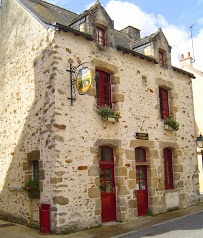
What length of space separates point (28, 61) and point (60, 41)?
1629 millimetres

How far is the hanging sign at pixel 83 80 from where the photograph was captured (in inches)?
340

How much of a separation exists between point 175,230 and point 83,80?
16.0 ft

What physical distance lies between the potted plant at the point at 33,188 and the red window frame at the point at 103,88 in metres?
3.21

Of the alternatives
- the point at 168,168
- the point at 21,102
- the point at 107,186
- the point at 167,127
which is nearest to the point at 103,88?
the point at 21,102

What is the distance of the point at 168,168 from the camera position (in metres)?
12.6

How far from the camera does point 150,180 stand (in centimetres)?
1126

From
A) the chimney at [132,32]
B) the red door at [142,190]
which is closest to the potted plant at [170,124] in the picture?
the red door at [142,190]

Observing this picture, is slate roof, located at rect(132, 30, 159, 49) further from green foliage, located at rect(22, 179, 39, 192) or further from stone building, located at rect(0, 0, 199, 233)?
green foliage, located at rect(22, 179, 39, 192)

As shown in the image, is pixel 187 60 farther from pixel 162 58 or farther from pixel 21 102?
pixel 21 102

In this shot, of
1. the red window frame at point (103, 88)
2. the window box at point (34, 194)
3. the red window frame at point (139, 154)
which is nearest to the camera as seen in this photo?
the window box at point (34, 194)

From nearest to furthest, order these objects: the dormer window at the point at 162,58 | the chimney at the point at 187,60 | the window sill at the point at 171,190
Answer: the window sill at the point at 171,190
the dormer window at the point at 162,58
the chimney at the point at 187,60

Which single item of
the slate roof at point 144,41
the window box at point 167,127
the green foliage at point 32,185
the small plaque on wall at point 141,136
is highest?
the slate roof at point 144,41

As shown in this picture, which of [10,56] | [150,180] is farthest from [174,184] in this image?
[10,56]

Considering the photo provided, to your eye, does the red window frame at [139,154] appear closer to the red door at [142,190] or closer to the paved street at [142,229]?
the red door at [142,190]
